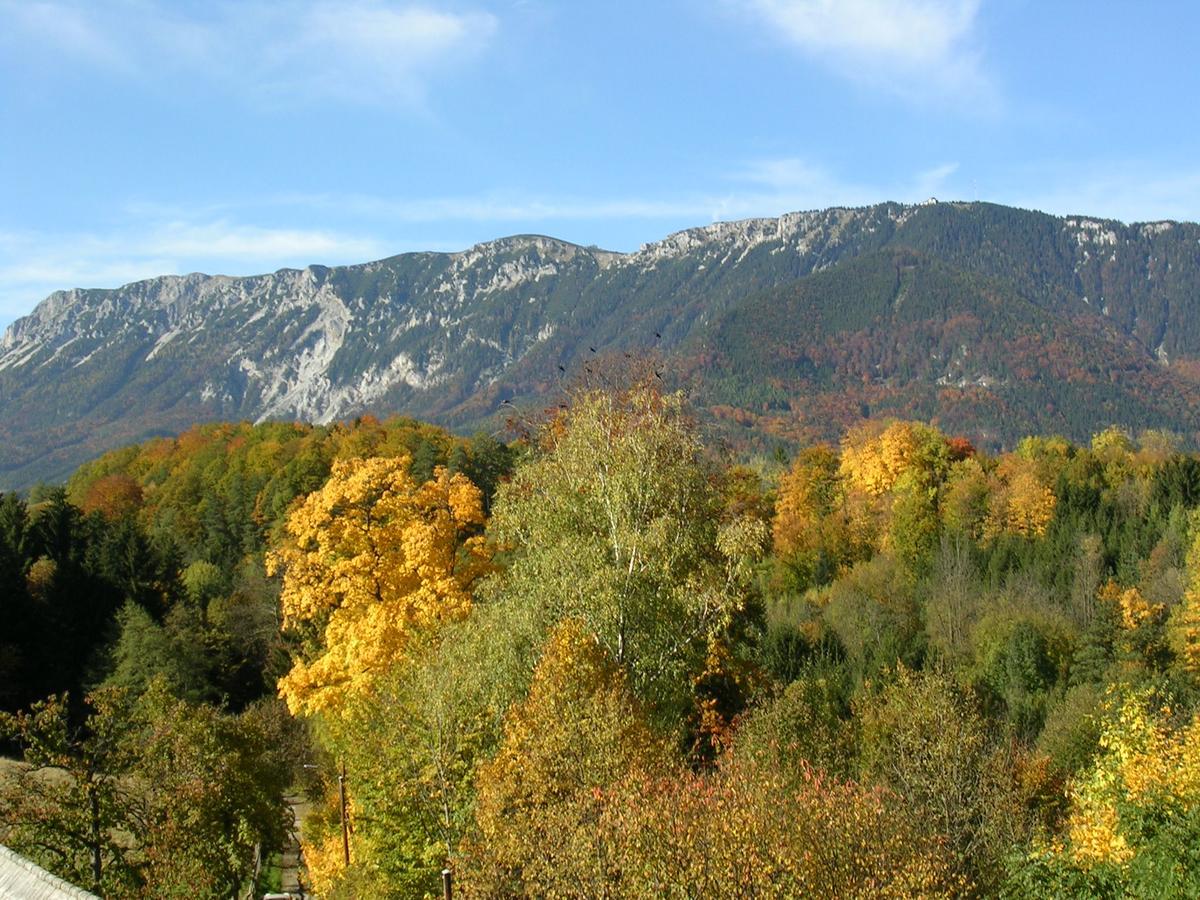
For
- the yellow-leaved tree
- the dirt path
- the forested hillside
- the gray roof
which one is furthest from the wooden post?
the gray roof

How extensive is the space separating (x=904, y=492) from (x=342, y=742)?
67.0 metres

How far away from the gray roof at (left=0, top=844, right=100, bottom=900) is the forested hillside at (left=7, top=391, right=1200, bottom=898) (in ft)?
15.7

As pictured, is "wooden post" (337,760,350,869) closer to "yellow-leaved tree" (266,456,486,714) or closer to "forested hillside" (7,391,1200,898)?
"forested hillside" (7,391,1200,898)

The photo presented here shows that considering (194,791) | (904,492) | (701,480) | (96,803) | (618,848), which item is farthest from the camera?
(904,492)

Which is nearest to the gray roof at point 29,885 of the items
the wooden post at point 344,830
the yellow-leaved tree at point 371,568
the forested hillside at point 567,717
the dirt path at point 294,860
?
the forested hillside at point 567,717

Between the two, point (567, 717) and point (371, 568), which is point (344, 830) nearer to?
point (371, 568)

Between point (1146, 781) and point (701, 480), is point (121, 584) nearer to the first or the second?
point (701, 480)

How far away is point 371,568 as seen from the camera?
84.6 feet

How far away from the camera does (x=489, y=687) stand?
19656 mm

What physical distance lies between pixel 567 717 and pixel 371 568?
11389 millimetres

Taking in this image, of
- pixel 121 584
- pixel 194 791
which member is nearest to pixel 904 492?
pixel 121 584

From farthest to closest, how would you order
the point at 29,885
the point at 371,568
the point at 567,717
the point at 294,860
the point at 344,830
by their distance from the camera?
the point at 294,860 → the point at 371,568 → the point at 344,830 → the point at 567,717 → the point at 29,885

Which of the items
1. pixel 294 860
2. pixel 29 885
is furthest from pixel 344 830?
pixel 294 860

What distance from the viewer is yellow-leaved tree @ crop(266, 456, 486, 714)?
24359 mm
